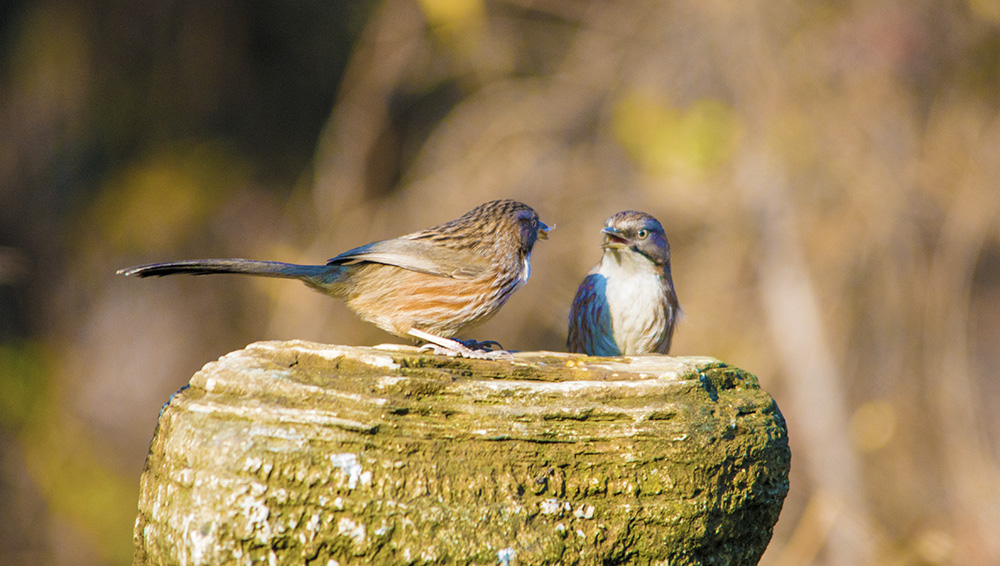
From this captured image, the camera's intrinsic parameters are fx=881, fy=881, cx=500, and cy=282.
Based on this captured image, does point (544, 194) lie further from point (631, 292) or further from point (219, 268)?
point (219, 268)

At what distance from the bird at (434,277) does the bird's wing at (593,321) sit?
1.08 m

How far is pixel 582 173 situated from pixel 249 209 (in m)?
3.75

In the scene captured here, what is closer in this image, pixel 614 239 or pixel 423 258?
pixel 423 258

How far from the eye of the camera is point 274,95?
9.84 m

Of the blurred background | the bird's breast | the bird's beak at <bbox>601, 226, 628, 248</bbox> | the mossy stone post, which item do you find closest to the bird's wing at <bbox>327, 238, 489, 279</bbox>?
the mossy stone post

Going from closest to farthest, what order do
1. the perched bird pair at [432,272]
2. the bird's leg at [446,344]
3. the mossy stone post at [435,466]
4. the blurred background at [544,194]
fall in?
1. the mossy stone post at [435,466]
2. the bird's leg at [446,344]
3. the perched bird pair at [432,272]
4. the blurred background at [544,194]

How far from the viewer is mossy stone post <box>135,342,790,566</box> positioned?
243 centimetres

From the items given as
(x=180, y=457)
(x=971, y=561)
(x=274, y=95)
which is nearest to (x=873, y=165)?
(x=971, y=561)

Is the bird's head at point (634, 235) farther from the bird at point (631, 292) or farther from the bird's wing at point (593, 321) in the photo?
the bird's wing at point (593, 321)

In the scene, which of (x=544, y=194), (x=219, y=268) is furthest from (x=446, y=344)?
(x=544, y=194)

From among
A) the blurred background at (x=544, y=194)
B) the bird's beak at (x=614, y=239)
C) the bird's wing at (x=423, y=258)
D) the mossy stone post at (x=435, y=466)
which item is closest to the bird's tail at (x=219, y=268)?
the bird's wing at (x=423, y=258)

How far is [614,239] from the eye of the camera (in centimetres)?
496

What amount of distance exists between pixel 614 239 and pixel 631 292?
1.06 feet

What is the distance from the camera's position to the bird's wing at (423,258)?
12.7 ft
